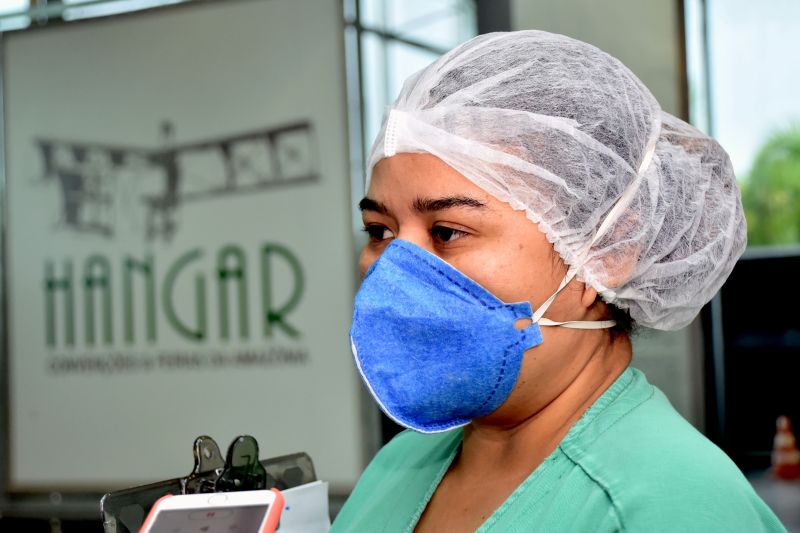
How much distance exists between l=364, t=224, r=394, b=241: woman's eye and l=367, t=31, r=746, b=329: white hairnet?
0.27ft

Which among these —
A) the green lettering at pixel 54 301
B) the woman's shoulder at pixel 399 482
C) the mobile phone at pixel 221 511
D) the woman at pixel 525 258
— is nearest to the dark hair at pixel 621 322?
the woman at pixel 525 258

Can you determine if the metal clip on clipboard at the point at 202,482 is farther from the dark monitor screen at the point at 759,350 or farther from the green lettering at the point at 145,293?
the dark monitor screen at the point at 759,350

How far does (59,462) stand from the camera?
363 cm

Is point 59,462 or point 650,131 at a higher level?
point 650,131

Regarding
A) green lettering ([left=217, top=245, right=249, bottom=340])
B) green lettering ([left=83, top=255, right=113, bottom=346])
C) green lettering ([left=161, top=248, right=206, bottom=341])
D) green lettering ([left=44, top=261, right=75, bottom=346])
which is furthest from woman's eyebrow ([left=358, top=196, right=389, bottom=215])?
green lettering ([left=44, top=261, right=75, bottom=346])

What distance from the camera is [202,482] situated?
1.15 meters

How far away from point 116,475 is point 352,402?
1038 mm

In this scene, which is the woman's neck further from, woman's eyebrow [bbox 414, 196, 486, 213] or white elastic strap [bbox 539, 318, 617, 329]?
woman's eyebrow [bbox 414, 196, 486, 213]

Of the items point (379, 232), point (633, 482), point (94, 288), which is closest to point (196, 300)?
point (94, 288)

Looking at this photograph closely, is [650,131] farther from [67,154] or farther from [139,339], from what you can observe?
[67,154]

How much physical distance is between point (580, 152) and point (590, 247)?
12 cm

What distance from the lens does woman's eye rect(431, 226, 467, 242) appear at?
1.14 m

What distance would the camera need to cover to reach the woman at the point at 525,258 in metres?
1.11

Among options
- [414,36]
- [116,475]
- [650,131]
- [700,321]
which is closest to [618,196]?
[650,131]
